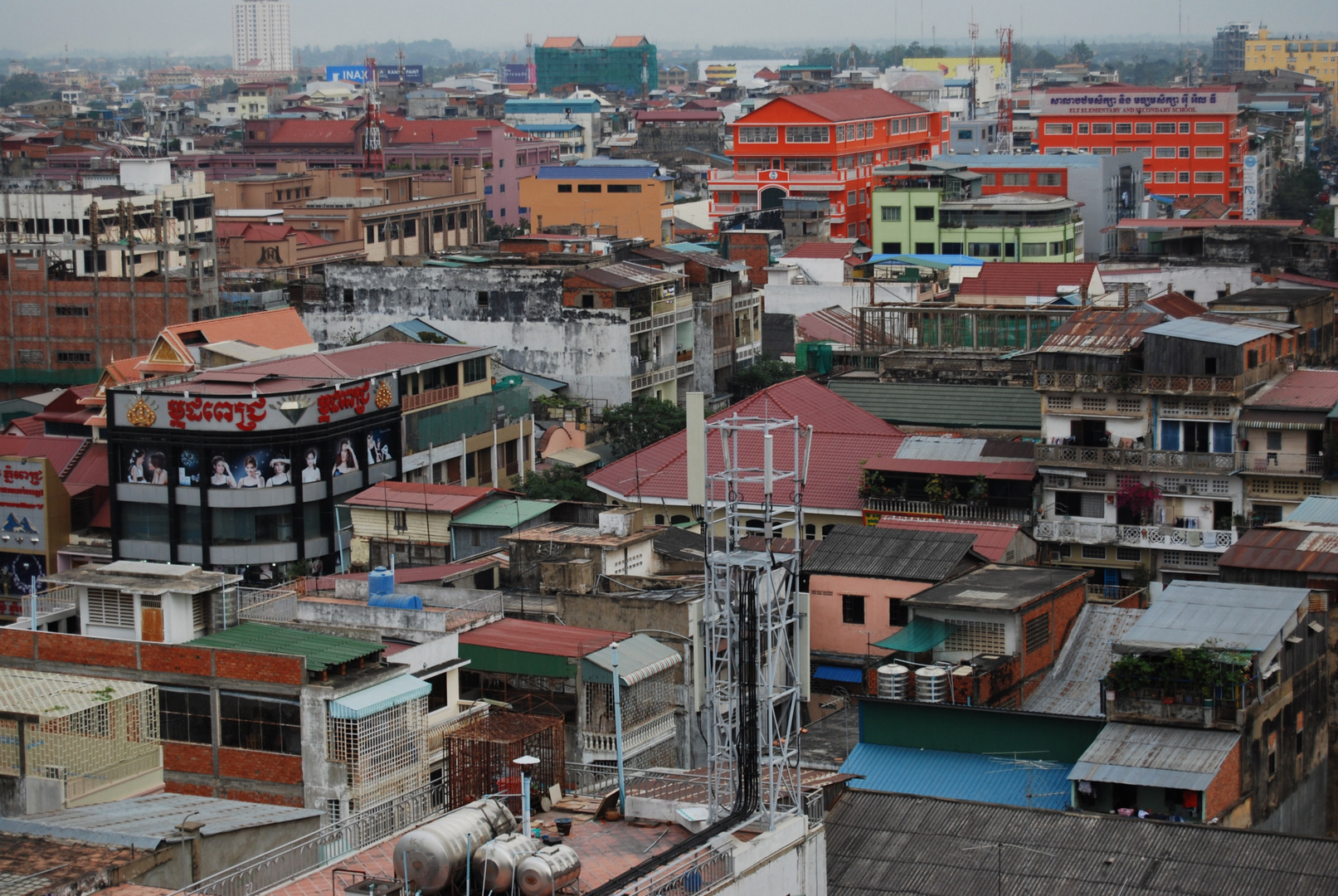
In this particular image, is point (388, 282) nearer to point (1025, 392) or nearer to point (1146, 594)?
point (1025, 392)

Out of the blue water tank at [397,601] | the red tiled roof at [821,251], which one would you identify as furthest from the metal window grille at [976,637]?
the red tiled roof at [821,251]

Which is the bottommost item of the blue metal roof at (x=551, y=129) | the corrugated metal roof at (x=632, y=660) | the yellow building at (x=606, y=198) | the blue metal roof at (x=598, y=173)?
the corrugated metal roof at (x=632, y=660)

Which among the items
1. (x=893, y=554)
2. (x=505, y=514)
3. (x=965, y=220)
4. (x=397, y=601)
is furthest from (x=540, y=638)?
(x=965, y=220)

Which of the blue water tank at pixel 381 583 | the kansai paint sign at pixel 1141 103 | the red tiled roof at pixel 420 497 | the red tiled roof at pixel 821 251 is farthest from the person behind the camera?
the kansai paint sign at pixel 1141 103

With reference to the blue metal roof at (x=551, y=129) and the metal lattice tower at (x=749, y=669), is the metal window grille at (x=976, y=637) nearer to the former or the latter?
the metal lattice tower at (x=749, y=669)

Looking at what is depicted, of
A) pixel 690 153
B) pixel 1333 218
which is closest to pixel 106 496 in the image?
pixel 1333 218

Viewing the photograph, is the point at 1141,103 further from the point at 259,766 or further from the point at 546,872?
the point at 546,872

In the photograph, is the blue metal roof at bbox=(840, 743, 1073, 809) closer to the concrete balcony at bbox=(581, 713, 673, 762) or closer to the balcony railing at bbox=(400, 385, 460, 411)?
the concrete balcony at bbox=(581, 713, 673, 762)
